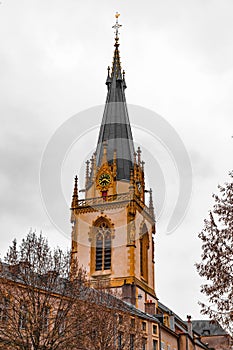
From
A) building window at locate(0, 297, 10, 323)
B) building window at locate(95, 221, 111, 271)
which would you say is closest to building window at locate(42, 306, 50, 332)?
building window at locate(0, 297, 10, 323)

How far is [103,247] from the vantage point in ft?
227

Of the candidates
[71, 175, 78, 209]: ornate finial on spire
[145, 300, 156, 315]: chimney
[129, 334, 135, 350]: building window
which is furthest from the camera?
[71, 175, 78, 209]: ornate finial on spire

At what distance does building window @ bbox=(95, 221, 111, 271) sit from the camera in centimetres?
6825

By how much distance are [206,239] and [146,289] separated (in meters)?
48.3

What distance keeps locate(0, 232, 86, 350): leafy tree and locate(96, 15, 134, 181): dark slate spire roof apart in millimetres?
40993

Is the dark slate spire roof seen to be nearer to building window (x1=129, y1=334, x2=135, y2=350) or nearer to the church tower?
the church tower

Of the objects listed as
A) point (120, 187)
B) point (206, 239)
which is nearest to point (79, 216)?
Result: point (120, 187)

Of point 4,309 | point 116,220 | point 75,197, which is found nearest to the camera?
point 4,309

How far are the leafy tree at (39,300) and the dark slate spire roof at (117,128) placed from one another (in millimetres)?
40993

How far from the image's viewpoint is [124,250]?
222 ft

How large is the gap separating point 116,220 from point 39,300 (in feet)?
130

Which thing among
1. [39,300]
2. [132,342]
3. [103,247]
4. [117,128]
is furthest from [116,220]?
[39,300]

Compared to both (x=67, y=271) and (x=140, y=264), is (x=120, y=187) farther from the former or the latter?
(x=67, y=271)

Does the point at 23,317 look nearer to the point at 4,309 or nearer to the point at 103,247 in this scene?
the point at 4,309
